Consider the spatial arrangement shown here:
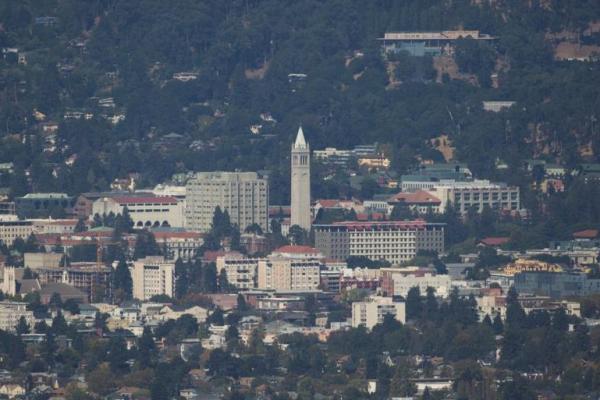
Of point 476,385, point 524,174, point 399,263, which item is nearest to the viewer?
point 476,385

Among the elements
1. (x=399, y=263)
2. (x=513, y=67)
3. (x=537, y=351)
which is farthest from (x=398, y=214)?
(x=537, y=351)

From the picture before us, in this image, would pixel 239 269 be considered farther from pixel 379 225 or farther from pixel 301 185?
pixel 301 185

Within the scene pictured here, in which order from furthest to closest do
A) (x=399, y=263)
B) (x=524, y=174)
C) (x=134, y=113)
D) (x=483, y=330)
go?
(x=134, y=113) → (x=524, y=174) → (x=399, y=263) → (x=483, y=330)

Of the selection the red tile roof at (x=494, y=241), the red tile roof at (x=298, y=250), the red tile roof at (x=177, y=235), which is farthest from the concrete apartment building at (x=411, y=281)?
the red tile roof at (x=177, y=235)

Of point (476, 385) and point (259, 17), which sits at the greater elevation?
point (259, 17)

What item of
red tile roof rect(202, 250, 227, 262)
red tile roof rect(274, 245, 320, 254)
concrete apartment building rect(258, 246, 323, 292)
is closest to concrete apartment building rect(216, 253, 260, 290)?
concrete apartment building rect(258, 246, 323, 292)

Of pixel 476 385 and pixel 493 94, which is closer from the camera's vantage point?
pixel 476 385

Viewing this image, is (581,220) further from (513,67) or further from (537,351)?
(537,351)

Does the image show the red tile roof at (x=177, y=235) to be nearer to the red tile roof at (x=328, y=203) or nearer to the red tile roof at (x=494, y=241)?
the red tile roof at (x=328, y=203)
